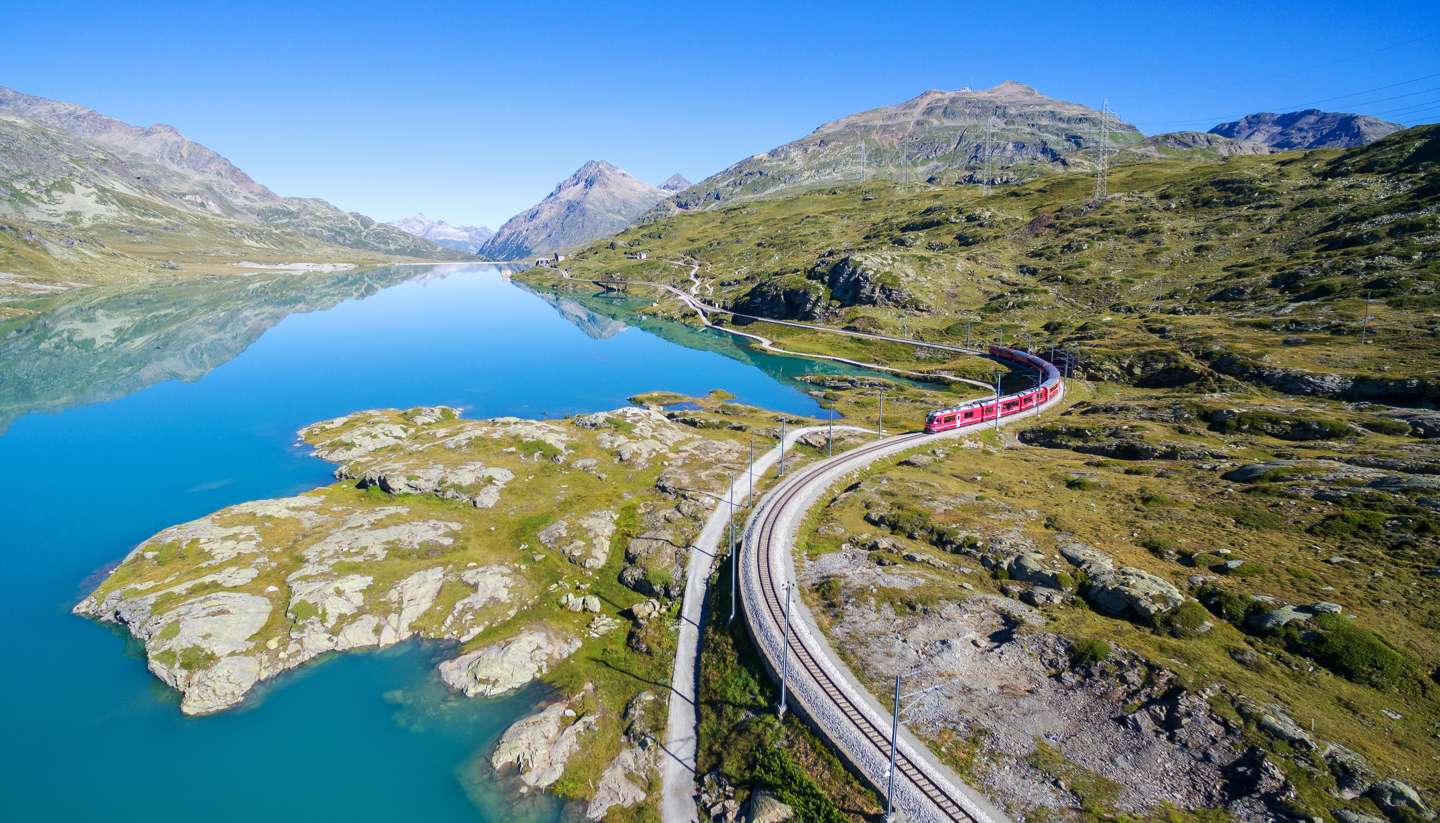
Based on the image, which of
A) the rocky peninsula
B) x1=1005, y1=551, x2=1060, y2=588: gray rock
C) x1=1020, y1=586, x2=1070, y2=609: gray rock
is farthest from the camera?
x1=1005, y1=551, x2=1060, y2=588: gray rock

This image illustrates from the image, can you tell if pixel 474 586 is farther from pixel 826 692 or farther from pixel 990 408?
pixel 990 408

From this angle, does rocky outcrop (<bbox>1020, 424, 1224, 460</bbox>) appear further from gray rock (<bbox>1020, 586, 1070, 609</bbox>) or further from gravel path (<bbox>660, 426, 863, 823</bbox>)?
gravel path (<bbox>660, 426, 863, 823</bbox>)

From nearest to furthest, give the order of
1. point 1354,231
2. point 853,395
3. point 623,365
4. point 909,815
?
point 909,815, point 853,395, point 1354,231, point 623,365

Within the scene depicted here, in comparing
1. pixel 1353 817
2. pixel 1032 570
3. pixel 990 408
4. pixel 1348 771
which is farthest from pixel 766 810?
pixel 990 408

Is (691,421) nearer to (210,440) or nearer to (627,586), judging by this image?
(627,586)

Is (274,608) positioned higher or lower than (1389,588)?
lower

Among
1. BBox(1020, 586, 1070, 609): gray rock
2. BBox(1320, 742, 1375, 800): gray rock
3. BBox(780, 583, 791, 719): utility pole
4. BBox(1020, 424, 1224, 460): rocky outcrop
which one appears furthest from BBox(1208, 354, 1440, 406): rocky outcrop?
BBox(780, 583, 791, 719): utility pole

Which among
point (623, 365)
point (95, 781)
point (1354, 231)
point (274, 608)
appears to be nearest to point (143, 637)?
point (274, 608)

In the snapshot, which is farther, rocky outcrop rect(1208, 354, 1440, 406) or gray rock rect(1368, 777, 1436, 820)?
rocky outcrop rect(1208, 354, 1440, 406)
